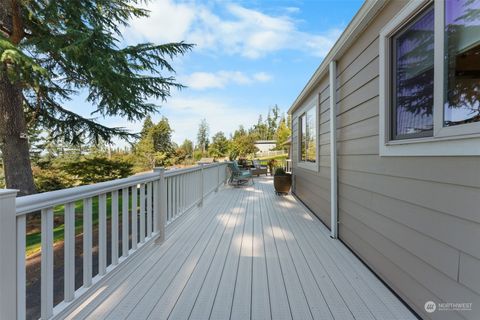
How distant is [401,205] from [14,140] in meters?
7.66

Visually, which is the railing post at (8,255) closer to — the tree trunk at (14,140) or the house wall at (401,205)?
the house wall at (401,205)

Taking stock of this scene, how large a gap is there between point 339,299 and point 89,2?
7.63 metres

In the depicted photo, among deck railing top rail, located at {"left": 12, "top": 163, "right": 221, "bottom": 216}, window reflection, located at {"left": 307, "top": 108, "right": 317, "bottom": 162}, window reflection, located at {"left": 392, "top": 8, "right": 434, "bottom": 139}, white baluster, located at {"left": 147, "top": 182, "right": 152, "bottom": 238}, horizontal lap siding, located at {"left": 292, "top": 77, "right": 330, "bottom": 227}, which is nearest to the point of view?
deck railing top rail, located at {"left": 12, "top": 163, "right": 221, "bottom": 216}

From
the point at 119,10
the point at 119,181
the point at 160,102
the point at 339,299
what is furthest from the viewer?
the point at 160,102

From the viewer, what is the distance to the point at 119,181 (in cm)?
222

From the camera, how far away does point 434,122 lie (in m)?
1.61

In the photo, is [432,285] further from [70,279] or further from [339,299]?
[70,279]

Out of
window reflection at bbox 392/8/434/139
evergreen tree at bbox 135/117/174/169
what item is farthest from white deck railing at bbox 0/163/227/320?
evergreen tree at bbox 135/117/174/169

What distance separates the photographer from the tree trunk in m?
5.74

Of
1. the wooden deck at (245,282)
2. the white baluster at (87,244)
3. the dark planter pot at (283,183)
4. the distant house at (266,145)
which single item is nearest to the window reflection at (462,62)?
the wooden deck at (245,282)

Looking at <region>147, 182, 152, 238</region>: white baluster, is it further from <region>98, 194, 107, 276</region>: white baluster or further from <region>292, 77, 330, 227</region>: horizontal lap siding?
<region>292, 77, 330, 227</region>: horizontal lap siding

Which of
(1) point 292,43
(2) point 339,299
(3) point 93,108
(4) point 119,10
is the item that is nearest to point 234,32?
(1) point 292,43

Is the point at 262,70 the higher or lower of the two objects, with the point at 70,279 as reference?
higher

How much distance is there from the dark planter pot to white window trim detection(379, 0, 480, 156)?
4543 mm
